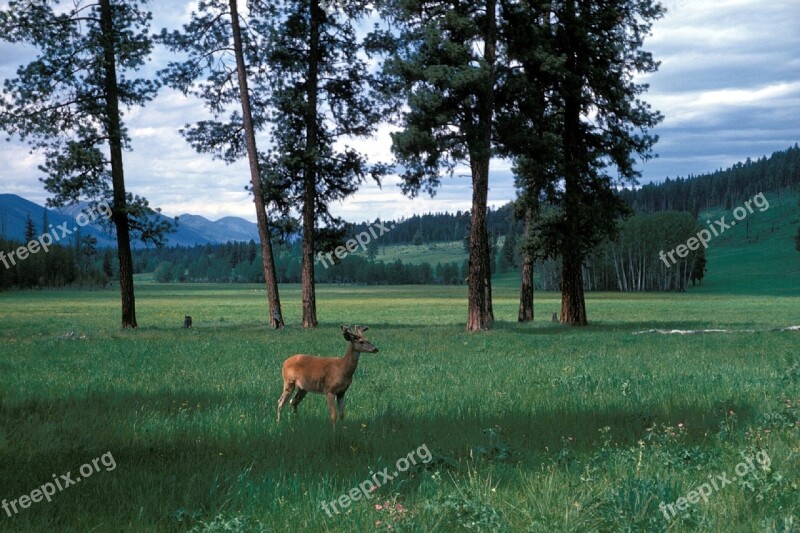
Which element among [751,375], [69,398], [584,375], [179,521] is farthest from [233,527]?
[751,375]

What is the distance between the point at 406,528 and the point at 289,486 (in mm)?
1542

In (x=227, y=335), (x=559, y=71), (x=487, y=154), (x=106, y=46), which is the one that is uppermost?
(x=106, y=46)

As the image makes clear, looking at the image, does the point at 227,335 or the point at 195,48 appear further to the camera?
the point at 195,48

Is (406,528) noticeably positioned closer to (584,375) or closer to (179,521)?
(179,521)

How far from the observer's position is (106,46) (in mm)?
26922

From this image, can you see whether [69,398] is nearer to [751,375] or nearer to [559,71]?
[751,375]

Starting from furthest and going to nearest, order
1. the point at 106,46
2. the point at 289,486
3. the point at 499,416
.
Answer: the point at 106,46
the point at 499,416
the point at 289,486

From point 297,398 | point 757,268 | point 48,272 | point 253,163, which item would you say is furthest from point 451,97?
point 757,268

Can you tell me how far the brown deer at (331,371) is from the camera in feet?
28.4

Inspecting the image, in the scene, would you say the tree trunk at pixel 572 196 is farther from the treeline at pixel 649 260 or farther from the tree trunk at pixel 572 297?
the treeline at pixel 649 260

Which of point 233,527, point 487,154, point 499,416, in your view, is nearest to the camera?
point 233,527

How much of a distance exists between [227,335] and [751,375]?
724 inches

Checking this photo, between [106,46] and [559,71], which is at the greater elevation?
[106,46]

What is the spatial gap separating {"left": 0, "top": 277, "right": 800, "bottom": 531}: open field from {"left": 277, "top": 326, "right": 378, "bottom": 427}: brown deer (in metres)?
0.44
